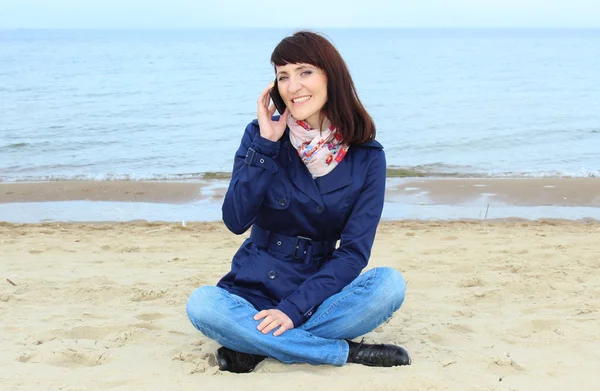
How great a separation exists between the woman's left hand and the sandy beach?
0.63ft

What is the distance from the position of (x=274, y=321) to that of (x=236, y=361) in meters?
0.27

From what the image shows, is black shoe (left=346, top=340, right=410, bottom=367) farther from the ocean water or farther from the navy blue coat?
the ocean water

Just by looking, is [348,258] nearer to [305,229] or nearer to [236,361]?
[305,229]

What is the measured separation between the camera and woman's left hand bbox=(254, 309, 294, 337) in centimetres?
313

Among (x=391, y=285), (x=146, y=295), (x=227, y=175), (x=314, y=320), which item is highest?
(x=391, y=285)

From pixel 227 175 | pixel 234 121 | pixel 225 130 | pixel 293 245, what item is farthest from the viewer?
pixel 234 121

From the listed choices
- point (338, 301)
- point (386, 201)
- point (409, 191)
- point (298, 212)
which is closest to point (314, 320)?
point (338, 301)

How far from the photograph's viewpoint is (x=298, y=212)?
3322mm

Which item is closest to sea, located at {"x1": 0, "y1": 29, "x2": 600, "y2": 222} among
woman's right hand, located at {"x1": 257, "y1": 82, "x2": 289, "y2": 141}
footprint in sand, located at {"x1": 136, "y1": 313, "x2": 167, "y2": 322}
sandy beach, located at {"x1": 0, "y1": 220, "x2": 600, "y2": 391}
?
sandy beach, located at {"x1": 0, "y1": 220, "x2": 600, "y2": 391}

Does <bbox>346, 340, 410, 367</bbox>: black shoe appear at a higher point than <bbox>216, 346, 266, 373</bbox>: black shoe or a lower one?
higher

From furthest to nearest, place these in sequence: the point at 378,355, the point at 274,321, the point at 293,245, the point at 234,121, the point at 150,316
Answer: the point at 234,121 → the point at 150,316 → the point at 293,245 → the point at 378,355 → the point at 274,321

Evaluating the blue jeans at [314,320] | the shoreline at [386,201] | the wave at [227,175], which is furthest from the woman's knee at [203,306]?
the wave at [227,175]

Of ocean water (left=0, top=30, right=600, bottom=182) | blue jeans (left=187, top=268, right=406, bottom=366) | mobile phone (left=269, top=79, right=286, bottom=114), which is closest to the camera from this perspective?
blue jeans (left=187, top=268, right=406, bottom=366)

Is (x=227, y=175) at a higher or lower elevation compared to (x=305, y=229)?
lower
